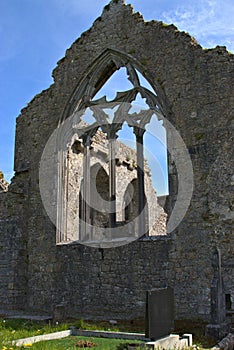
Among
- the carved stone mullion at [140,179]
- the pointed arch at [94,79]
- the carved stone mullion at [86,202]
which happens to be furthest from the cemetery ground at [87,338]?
the pointed arch at [94,79]

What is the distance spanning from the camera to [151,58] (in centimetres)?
930

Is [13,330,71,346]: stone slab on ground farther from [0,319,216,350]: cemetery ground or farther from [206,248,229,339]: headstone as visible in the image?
[206,248,229,339]: headstone

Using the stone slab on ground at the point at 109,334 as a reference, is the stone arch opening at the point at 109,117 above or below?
above

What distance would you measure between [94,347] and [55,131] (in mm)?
6507

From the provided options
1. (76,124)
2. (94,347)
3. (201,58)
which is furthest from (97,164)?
(94,347)

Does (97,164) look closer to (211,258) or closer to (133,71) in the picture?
(133,71)

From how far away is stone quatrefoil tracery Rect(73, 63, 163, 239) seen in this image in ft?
30.2

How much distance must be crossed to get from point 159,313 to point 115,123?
5393mm

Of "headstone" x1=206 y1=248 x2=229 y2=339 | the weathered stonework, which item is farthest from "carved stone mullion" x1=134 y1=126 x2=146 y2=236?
"headstone" x1=206 y1=248 x2=229 y2=339

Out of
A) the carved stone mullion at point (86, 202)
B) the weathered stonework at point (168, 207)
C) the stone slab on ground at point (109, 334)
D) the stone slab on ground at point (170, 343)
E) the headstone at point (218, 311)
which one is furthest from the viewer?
the carved stone mullion at point (86, 202)

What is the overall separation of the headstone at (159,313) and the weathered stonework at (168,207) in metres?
1.86

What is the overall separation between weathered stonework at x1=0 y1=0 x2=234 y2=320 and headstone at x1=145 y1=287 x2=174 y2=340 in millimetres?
1863

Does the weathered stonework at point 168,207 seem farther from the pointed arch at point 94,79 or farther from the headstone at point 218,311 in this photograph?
the headstone at point 218,311

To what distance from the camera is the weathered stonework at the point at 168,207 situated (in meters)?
7.76
